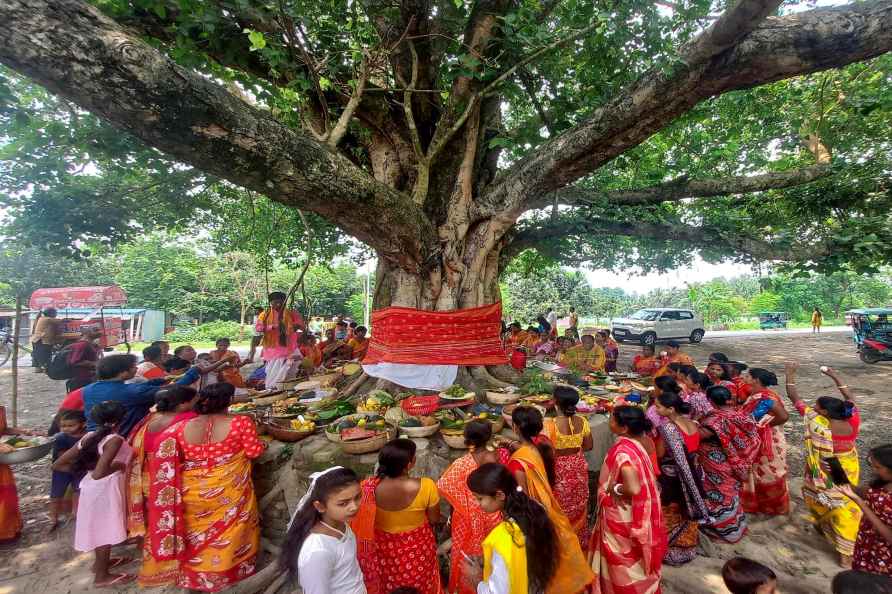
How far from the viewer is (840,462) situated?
364 cm

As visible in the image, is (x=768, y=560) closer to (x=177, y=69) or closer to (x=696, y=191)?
(x=696, y=191)

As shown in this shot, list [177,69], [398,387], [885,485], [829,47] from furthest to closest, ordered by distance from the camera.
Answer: [398,387] < [829,47] < [177,69] < [885,485]

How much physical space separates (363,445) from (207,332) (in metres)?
26.9

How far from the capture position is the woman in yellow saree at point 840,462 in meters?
3.59

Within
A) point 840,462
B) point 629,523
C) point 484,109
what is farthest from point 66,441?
point 840,462

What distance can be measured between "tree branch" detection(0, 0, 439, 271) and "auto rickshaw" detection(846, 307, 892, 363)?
18.0 metres

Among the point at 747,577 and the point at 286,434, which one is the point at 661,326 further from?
the point at 747,577

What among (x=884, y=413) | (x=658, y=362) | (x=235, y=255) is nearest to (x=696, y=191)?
(x=658, y=362)

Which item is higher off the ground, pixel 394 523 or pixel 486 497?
pixel 486 497

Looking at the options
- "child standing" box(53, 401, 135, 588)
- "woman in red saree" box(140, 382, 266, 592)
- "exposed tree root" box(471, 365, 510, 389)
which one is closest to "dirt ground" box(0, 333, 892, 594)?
"child standing" box(53, 401, 135, 588)

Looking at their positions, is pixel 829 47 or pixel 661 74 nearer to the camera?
pixel 829 47

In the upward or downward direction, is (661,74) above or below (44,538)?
above

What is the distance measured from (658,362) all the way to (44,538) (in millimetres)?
9351

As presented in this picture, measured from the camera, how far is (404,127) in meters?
6.52
